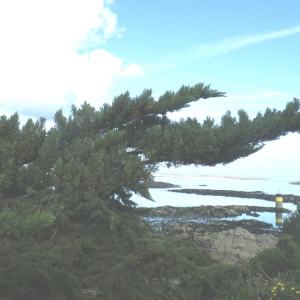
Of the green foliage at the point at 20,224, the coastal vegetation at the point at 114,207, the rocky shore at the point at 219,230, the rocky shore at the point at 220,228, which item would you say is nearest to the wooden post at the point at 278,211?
the rocky shore at the point at 220,228

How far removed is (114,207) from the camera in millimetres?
7777

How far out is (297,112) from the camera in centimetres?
917

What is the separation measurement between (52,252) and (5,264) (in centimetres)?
75

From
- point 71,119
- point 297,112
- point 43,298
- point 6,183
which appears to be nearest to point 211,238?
point 297,112

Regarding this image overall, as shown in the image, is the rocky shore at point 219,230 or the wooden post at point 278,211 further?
the wooden post at point 278,211

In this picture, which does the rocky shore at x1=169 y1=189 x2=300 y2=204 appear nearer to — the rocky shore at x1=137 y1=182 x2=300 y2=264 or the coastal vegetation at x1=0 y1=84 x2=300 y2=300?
the rocky shore at x1=137 y1=182 x2=300 y2=264

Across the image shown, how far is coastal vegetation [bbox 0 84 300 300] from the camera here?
6.09m

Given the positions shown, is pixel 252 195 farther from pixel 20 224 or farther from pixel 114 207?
pixel 20 224

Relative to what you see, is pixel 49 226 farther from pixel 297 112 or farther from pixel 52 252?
pixel 297 112

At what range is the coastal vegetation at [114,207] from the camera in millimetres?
6094

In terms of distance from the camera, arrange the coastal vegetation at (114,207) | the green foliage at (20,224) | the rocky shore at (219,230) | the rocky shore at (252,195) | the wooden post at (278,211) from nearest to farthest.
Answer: the coastal vegetation at (114,207) → the green foliage at (20,224) → the rocky shore at (219,230) → the wooden post at (278,211) → the rocky shore at (252,195)

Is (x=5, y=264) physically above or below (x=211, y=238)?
above

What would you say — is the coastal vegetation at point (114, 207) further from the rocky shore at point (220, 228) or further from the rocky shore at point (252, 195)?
the rocky shore at point (252, 195)

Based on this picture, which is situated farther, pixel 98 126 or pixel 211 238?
pixel 211 238
